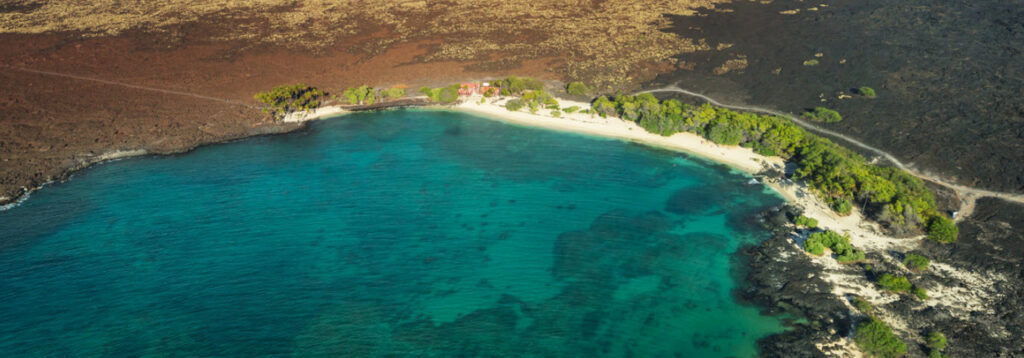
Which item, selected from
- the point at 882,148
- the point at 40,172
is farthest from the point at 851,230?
the point at 40,172

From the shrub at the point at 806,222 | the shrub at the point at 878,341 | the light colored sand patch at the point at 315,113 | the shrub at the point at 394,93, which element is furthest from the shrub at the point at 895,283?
the light colored sand patch at the point at 315,113

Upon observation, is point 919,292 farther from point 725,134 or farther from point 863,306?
point 725,134

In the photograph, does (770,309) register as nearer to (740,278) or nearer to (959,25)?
(740,278)

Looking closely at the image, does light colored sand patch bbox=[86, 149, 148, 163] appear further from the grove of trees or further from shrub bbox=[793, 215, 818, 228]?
shrub bbox=[793, 215, 818, 228]

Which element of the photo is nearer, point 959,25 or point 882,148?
point 882,148

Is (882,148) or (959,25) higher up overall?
(959,25)

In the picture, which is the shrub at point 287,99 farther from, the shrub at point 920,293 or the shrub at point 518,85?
the shrub at point 920,293

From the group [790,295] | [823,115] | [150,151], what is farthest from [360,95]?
[823,115]
